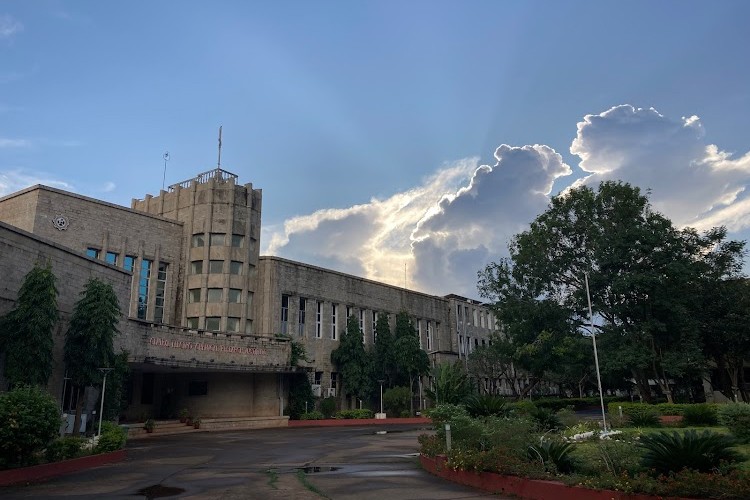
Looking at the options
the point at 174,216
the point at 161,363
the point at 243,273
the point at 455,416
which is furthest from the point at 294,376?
the point at 455,416

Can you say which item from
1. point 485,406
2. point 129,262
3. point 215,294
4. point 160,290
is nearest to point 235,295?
point 215,294

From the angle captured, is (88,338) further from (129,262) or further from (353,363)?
(353,363)

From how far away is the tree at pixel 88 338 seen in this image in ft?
76.2

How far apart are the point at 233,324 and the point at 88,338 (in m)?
21.6

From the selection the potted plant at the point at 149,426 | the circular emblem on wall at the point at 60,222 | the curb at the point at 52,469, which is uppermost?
the circular emblem on wall at the point at 60,222

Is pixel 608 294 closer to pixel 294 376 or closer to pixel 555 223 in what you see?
pixel 555 223

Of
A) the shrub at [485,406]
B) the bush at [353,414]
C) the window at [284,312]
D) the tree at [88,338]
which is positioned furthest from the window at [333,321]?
the shrub at [485,406]

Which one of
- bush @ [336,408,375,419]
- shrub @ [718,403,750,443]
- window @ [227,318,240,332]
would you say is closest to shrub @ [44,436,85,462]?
shrub @ [718,403,750,443]

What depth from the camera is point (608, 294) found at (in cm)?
3925

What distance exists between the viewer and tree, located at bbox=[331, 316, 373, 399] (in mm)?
48906

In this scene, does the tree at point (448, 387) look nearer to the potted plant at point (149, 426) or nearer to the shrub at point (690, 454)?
the shrub at point (690, 454)

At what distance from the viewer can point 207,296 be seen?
4469cm

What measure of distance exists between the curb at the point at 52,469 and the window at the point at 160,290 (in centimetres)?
2518

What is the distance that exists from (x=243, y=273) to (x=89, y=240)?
11.5m
